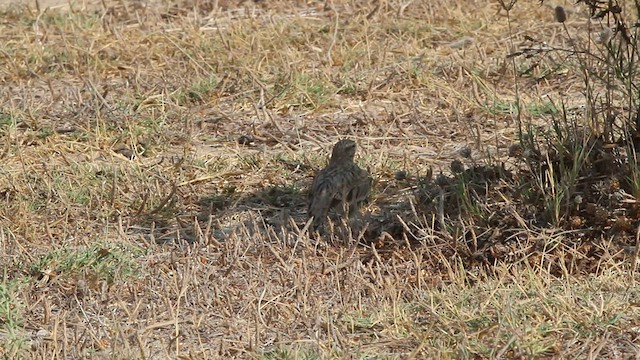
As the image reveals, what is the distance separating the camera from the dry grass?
206 inches

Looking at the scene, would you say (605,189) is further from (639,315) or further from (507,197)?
(639,315)

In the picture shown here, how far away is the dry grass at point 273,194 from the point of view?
5.23 m

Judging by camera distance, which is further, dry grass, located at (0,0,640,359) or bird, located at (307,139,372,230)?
bird, located at (307,139,372,230)

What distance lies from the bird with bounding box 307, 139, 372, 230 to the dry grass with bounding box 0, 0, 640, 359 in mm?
152

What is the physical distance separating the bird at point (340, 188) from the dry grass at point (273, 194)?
0.15 metres

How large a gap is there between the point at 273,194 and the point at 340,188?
76 centimetres

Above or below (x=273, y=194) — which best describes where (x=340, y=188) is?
above

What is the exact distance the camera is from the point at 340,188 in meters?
6.59

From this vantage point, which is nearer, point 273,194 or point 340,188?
point 340,188

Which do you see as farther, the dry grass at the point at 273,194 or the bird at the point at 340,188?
the bird at the point at 340,188

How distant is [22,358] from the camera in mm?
5078

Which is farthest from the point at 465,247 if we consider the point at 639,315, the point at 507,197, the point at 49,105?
the point at 49,105

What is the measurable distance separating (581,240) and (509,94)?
9.66ft

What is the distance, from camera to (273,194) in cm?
725
